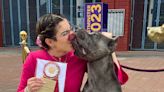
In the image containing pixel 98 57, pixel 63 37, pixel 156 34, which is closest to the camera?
pixel 156 34

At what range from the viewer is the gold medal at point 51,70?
2.04 m

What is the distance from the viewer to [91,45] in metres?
1.98

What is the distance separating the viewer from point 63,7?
39.4 ft

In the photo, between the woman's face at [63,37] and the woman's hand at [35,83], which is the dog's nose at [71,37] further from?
the woman's hand at [35,83]

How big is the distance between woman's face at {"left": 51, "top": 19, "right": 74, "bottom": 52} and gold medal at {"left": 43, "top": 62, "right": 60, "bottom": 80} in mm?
134

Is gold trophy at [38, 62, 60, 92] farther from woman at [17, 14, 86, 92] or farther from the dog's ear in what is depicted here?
the dog's ear

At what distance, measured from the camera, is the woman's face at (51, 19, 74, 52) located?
2.07m

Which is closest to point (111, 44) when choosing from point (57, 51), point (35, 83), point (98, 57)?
point (98, 57)

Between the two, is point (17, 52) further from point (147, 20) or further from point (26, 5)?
point (147, 20)

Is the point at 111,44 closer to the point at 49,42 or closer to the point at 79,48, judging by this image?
the point at 79,48

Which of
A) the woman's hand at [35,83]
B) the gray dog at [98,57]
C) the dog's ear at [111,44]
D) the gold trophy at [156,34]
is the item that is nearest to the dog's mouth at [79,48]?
the gray dog at [98,57]

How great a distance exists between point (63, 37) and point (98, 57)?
0.29 metres

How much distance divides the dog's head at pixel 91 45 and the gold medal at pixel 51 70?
0.59 ft

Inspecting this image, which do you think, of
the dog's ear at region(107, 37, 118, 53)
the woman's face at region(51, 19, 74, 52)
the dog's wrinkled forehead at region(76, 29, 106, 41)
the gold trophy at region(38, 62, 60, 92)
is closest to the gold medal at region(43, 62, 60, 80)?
the gold trophy at region(38, 62, 60, 92)
